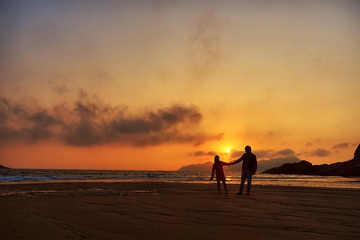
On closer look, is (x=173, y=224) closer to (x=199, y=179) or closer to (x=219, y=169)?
(x=219, y=169)

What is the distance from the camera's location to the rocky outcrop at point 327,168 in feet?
296

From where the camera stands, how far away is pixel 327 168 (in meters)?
121

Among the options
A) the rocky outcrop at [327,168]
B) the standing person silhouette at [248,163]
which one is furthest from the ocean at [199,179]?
the rocky outcrop at [327,168]

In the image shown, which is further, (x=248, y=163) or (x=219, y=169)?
(x=219, y=169)

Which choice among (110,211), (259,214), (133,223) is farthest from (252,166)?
(133,223)

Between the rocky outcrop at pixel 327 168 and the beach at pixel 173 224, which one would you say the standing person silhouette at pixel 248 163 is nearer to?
the beach at pixel 173 224

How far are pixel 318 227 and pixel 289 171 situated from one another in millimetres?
153308

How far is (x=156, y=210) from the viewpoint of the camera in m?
8.94

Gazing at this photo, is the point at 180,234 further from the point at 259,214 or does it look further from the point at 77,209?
the point at 77,209

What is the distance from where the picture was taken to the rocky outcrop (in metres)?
90.2

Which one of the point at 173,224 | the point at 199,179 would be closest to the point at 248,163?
the point at 173,224

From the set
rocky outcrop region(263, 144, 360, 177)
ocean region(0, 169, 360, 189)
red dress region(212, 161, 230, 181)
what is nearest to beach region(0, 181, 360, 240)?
red dress region(212, 161, 230, 181)

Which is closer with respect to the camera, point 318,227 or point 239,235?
point 239,235

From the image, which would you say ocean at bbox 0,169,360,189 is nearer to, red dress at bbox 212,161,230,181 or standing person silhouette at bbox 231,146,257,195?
standing person silhouette at bbox 231,146,257,195
